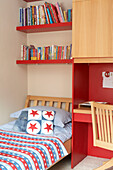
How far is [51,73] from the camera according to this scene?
12.6 feet

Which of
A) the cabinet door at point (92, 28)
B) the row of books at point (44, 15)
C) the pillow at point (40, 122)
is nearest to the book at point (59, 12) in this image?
the row of books at point (44, 15)

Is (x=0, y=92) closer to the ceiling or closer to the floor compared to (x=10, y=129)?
closer to the ceiling

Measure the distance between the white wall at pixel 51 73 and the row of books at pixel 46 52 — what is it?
226mm

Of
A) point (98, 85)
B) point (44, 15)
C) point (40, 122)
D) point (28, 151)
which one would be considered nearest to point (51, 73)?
point (98, 85)

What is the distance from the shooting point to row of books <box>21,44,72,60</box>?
3.47 m

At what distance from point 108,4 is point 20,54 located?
5.26ft

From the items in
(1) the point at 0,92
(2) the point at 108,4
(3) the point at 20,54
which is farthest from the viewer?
(3) the point at 20,54

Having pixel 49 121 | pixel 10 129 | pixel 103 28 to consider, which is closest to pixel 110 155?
pixel 49 121

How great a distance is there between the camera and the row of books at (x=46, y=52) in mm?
3471

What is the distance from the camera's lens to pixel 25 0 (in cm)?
387

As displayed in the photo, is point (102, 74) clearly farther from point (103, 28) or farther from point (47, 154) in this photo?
point (47, 154)

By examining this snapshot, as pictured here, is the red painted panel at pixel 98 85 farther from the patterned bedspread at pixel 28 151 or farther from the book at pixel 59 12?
the patterned bedspread at pixel 28 151

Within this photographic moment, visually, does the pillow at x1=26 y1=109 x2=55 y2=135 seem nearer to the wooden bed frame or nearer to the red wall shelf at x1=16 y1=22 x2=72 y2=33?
the wooden bed frame

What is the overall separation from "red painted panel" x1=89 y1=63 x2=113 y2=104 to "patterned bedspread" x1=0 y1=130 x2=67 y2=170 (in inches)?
40.8
